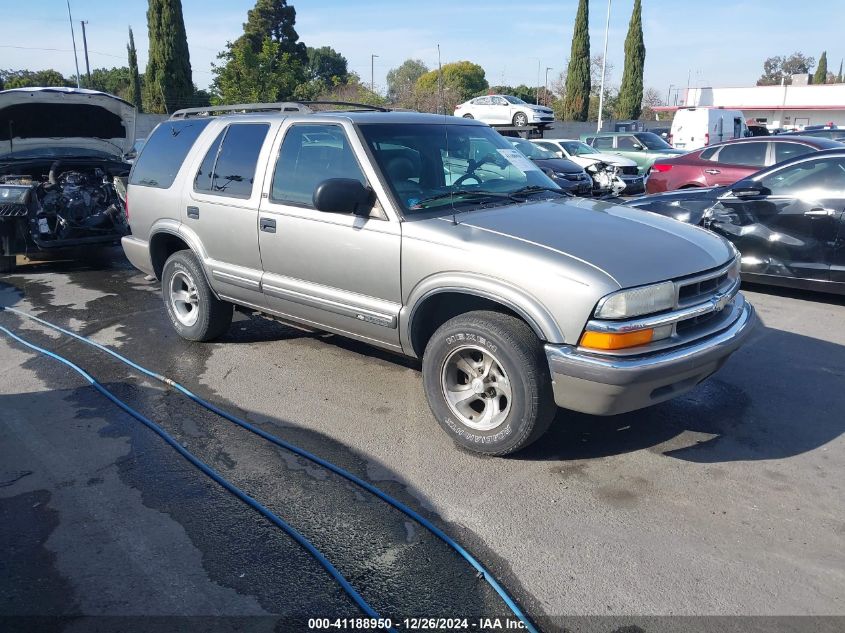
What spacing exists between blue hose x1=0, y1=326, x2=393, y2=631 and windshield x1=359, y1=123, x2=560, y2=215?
1889mm

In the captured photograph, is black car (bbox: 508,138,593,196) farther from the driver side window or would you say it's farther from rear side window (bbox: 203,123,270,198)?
rear side window (bbox: 203,123,270,198)

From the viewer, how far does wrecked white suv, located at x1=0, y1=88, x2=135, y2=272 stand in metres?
8.81

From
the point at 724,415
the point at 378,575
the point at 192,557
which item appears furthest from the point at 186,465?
the point at 724,415

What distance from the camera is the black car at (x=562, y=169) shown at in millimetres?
14359

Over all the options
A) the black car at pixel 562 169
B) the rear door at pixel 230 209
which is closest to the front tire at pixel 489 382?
the rear door at pixel 230 209

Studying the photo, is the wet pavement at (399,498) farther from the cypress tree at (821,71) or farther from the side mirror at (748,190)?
the cypress tree at (821,71)

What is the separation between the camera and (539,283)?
3.62 meters

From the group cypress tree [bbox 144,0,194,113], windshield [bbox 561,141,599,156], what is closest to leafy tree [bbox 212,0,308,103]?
cypress tree [bbox 144,0,194,113]

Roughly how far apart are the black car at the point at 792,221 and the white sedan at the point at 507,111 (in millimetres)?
20271

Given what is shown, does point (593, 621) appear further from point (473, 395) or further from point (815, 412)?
point (815, 412)

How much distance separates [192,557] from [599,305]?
2.21 m

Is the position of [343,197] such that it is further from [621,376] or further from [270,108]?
[621,376]

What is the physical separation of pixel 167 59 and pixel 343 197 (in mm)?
31952

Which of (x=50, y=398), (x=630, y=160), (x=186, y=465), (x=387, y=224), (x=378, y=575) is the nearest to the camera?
(x=378, y=575)
